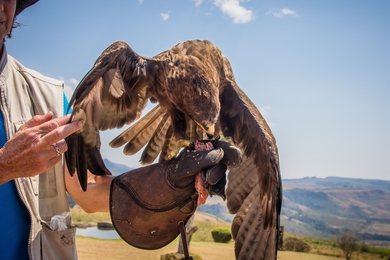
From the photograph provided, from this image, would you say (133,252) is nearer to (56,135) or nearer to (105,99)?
(105,99)

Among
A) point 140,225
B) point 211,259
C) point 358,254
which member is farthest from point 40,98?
point 358,254

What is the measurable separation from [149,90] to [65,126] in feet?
5.66

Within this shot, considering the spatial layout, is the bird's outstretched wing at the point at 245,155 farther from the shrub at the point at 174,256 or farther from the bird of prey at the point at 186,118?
the shrub at the point at 174,256

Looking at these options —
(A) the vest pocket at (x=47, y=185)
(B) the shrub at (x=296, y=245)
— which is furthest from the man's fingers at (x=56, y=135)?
(B) the shrub at (x=296, y=245)

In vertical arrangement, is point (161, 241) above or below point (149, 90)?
below

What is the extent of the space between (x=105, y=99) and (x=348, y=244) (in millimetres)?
9834

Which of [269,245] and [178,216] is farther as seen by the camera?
[269,245]

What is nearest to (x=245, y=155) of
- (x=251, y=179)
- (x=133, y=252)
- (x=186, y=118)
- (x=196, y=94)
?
(x=251, y=179)

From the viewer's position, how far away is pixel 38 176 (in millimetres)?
2115

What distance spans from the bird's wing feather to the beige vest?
5.31 feet

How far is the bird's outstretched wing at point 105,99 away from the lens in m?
2.27

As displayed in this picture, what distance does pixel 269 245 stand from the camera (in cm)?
289

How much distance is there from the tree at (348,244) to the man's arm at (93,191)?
9.68m

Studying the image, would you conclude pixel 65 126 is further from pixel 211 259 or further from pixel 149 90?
pixel 211 259
